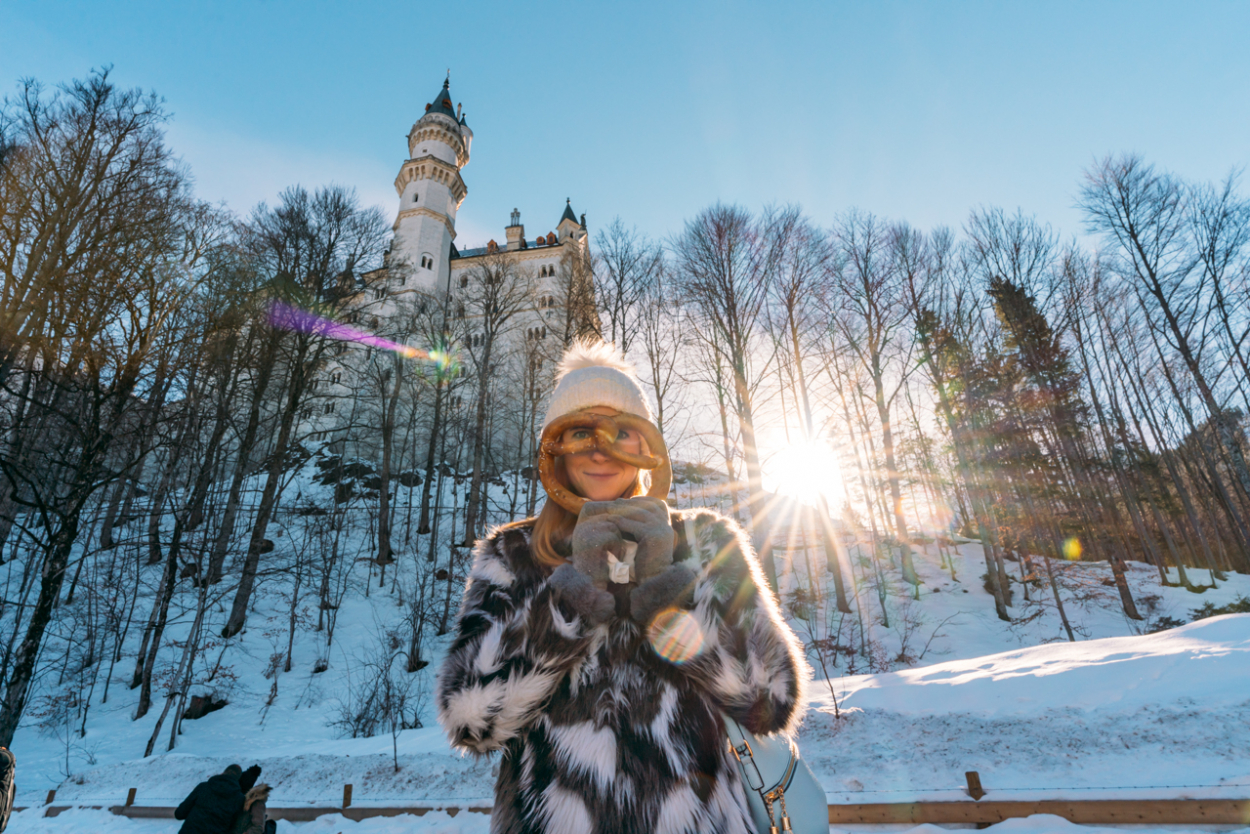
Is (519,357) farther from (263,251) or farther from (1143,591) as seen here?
(1143,591)

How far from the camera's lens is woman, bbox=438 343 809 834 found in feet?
5.17

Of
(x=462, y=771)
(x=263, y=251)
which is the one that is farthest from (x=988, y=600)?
(x=263, y=251)

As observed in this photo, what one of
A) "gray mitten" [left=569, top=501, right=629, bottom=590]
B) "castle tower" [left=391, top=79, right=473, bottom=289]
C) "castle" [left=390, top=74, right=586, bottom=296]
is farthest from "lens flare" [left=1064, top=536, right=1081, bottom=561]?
"castle tower" [left=391, top=79, right=473, bottom=289]

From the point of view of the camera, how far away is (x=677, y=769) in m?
1.60

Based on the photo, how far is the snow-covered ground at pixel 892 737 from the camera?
3.98m

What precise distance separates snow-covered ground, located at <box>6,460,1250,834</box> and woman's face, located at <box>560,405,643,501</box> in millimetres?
4077

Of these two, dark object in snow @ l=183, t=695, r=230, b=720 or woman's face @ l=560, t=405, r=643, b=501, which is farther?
dark object in snow @ l=183, t=695, r=230, b=720

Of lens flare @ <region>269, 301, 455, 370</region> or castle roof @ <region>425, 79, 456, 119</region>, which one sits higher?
castle roof @ <region>425, 79, 456, 119</region>

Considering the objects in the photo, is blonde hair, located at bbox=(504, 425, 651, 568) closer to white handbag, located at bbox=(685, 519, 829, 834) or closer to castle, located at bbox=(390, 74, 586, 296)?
white handbag, located at bbox=(685, 519, 829, 834)

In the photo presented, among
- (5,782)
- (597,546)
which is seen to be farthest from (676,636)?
(5,782)

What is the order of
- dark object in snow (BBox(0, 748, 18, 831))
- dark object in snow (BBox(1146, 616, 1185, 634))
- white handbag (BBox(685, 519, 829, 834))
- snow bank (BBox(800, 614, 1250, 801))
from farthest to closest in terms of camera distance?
1. dark object in snow (BBox(1146, 616, 1185, 634))
2. snow bank (BBox(800, 614, 1250, 801))
3. dark object in snow (BBox(0, 748, 18, 831))
4. white handbag (BBox(685, 519, 829, 834))

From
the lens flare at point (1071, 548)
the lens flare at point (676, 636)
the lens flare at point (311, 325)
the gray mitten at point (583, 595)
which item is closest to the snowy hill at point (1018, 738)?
the lens flare at point (676, 636)

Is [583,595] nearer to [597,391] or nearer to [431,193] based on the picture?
[597,391]

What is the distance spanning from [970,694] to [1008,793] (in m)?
1.71
